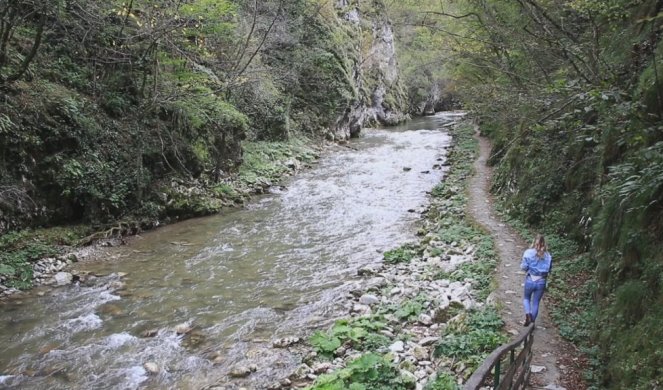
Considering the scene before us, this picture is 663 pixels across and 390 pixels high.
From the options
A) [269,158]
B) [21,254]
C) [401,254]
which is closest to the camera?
[21,254]

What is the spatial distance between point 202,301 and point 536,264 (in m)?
6.15

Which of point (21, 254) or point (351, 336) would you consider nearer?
point (351, 336)

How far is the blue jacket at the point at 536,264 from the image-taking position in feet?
22.6

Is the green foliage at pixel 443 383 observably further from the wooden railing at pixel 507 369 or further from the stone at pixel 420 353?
the stone at pixel 420 353

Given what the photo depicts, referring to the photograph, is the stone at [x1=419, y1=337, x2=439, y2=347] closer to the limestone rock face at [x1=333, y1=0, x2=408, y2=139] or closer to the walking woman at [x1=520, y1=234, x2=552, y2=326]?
the walking woman at [x1=520, y1=234, x2=552, y2=326]

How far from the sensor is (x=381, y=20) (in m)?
53.5

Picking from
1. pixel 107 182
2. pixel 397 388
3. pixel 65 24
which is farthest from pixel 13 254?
pixel 397 388

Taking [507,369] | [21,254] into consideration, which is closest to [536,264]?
[507,369]

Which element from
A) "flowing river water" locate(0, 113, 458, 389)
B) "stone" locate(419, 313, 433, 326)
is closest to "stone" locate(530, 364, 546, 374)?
"stone" locate(419, 313, 433, 326)

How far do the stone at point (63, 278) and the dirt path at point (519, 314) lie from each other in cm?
864

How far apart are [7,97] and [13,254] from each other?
3.62 metres

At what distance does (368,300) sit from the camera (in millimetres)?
8906

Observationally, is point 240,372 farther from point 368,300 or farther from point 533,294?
point 533,294

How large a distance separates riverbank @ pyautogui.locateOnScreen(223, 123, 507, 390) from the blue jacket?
0.84 m
